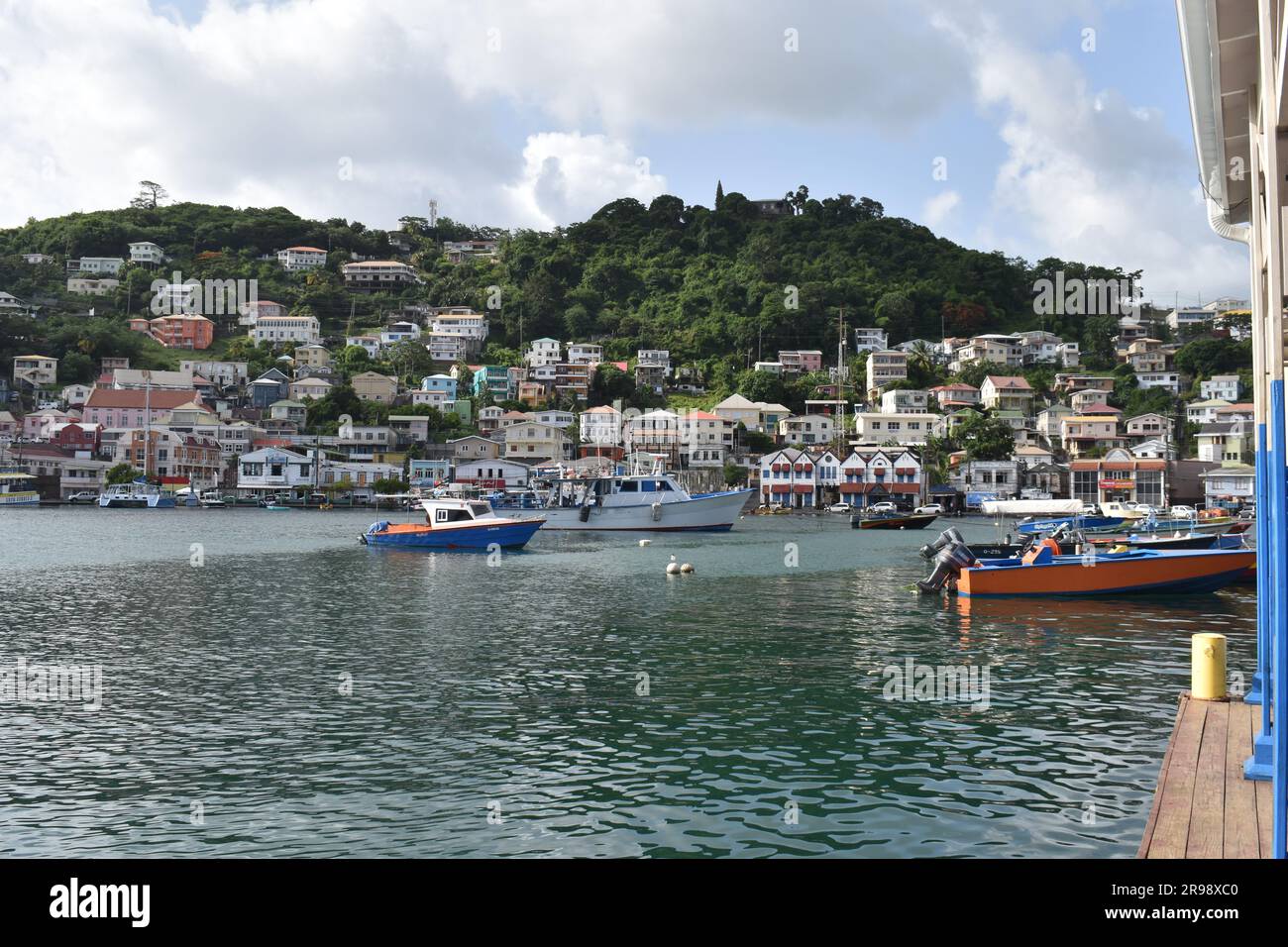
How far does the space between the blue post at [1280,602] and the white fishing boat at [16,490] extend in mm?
101969

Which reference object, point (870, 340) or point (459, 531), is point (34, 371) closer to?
point (459, 531)

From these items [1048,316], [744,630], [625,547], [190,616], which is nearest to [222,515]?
[625,547]

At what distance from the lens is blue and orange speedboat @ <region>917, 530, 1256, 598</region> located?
22672 millimetres

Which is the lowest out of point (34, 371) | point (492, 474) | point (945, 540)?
point (945, 540)

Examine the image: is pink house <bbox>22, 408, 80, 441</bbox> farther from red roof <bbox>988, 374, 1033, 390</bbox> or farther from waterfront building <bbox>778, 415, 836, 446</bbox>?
red roof <bbox>988, 374, 1033, 390</bbox>

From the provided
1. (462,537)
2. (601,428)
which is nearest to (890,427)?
(601,428)

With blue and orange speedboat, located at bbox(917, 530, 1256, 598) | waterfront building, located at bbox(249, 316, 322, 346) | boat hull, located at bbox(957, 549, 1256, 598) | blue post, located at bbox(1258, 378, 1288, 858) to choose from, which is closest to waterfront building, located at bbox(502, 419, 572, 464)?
waterfront building, located at bbox(249, 316, 322, 346)

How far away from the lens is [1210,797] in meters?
7.30

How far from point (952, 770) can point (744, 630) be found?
9821mm

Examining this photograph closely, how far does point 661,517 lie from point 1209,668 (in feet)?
152

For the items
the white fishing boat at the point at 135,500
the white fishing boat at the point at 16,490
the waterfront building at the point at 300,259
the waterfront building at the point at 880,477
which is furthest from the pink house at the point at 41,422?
the waterfront building at the point at 880,477

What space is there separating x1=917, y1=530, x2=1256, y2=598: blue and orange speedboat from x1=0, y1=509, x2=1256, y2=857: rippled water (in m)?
0.54

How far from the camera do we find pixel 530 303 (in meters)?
139

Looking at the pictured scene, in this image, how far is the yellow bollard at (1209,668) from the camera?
10312mm
